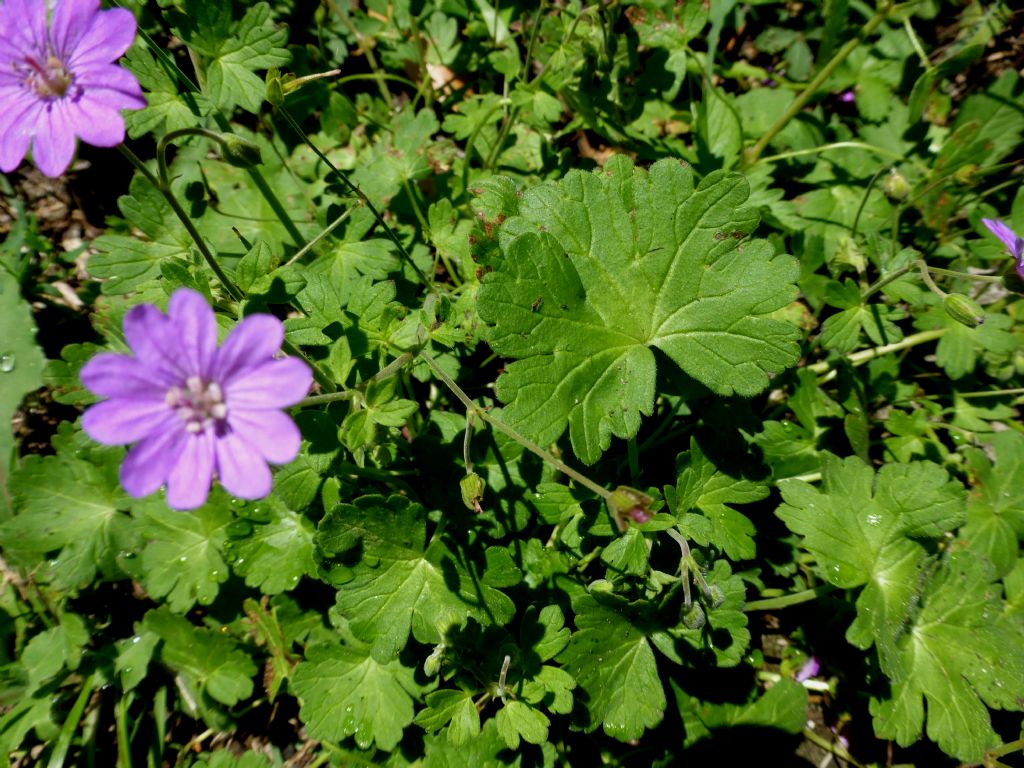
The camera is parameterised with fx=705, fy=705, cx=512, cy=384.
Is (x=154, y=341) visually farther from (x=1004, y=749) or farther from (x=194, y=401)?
(x=1004, y=749)

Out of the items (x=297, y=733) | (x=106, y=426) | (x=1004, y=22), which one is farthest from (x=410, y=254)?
(x=1004, y=22)

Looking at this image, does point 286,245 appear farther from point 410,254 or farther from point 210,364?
point 210,364

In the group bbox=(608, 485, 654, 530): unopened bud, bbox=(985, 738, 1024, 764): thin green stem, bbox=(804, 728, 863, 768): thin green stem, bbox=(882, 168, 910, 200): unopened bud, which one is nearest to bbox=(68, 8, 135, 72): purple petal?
bbox=(608, 485, 654, 530): unopened bud

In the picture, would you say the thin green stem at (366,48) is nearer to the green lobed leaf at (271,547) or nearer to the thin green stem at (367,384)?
the thin green stem at (367,384)

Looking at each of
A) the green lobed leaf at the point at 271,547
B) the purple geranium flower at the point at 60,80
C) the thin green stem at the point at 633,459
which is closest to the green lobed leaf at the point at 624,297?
the thin green stem at the point at 633,459

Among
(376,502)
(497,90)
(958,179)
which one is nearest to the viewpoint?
(376,502)
